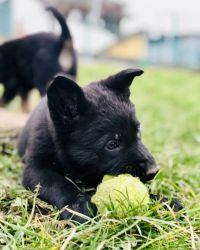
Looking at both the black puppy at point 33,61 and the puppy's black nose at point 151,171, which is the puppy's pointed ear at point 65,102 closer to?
the puppy's black nose at point 151,171

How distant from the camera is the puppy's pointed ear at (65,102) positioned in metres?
3.30

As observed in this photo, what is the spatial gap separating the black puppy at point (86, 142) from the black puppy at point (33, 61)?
126 inches

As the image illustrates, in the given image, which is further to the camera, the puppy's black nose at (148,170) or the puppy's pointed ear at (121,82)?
the puppy's pointed ear at (121,82)

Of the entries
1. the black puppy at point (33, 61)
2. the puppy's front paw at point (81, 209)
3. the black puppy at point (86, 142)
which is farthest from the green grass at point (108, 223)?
the black puppy at point (33, 61)

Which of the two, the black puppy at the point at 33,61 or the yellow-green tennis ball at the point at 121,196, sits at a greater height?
the yellow-green tennis ball at the point at 121,196

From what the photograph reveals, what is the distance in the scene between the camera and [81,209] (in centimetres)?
293

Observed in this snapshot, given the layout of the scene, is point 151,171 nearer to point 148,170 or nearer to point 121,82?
point 148,170

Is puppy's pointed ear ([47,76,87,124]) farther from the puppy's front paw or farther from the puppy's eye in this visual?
the puppy's front paw

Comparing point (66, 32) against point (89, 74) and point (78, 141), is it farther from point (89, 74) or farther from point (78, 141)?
point (89, 74)

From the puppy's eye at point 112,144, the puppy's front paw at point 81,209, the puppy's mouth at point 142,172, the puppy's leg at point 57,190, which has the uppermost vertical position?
the puppy's eye at point 112,144

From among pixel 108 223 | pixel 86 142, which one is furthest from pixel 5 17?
pixel 108 223

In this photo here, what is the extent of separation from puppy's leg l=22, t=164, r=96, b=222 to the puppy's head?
0.59 ft

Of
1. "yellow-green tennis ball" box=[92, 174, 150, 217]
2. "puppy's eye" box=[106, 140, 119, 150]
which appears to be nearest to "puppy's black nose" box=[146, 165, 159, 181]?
"yellow-green tennis ball" box=[92, 174, 150, 217]

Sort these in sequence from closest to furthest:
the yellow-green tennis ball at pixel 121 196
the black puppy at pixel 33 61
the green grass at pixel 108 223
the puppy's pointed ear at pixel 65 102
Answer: the green grass at pixel 108 223, the yellow-green tennis ball at pixel 121 196, the puppy's pointed ear at pixel 65 102, the black puppy at pixel 33 61
